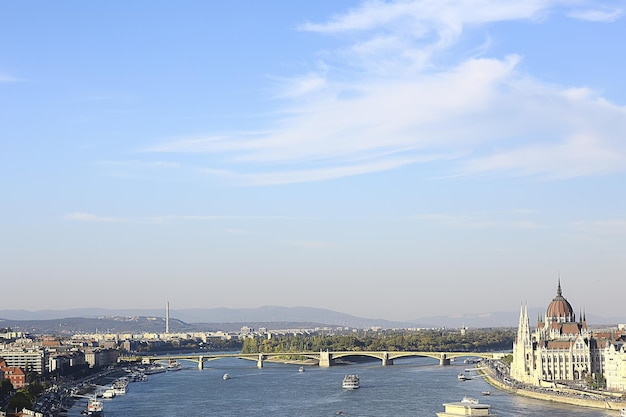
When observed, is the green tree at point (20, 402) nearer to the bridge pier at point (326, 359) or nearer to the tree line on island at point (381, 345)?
the bridge pier at point (326, 359)

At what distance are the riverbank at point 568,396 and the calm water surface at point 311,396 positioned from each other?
2.69ft

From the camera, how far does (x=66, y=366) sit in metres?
74.1

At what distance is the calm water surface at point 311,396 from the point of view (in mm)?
44531

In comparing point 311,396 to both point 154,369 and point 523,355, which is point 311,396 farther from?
point 154,369

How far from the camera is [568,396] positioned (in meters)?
48.4

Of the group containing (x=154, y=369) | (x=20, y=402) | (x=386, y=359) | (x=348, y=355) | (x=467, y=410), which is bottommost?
(x=20, y=402)

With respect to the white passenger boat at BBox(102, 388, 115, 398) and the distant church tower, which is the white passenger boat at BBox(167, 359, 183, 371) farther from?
the distant church tower

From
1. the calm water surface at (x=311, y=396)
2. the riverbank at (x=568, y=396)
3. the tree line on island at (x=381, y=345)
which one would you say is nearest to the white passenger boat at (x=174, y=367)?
the calm water surface at (x=311, y=396)

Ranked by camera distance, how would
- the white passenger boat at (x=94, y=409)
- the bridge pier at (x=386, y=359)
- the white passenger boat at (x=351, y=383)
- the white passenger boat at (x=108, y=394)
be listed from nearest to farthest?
1. the white passenger boat at (x=94, y=409)
2. the white passenger boat at (x=108, y=394)
3. the white passenger boat at (x=351, y=383)
4. the bridge pier at (x=386, y=359)

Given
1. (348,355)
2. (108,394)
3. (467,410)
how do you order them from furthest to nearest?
1. (348,355)
2. (108,394)
3. (467,410)

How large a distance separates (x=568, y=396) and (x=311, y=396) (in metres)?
12.2

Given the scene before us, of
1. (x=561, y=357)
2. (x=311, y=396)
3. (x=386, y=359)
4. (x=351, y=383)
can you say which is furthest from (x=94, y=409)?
(x=386, y=359)

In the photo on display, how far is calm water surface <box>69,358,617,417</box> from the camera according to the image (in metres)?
44.5

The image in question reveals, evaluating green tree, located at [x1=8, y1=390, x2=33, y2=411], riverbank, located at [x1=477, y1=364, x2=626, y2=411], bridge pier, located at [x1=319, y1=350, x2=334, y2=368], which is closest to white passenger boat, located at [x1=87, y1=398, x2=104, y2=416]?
green tree, located at [x1=8, y1=390, x2=33, y2=411]
